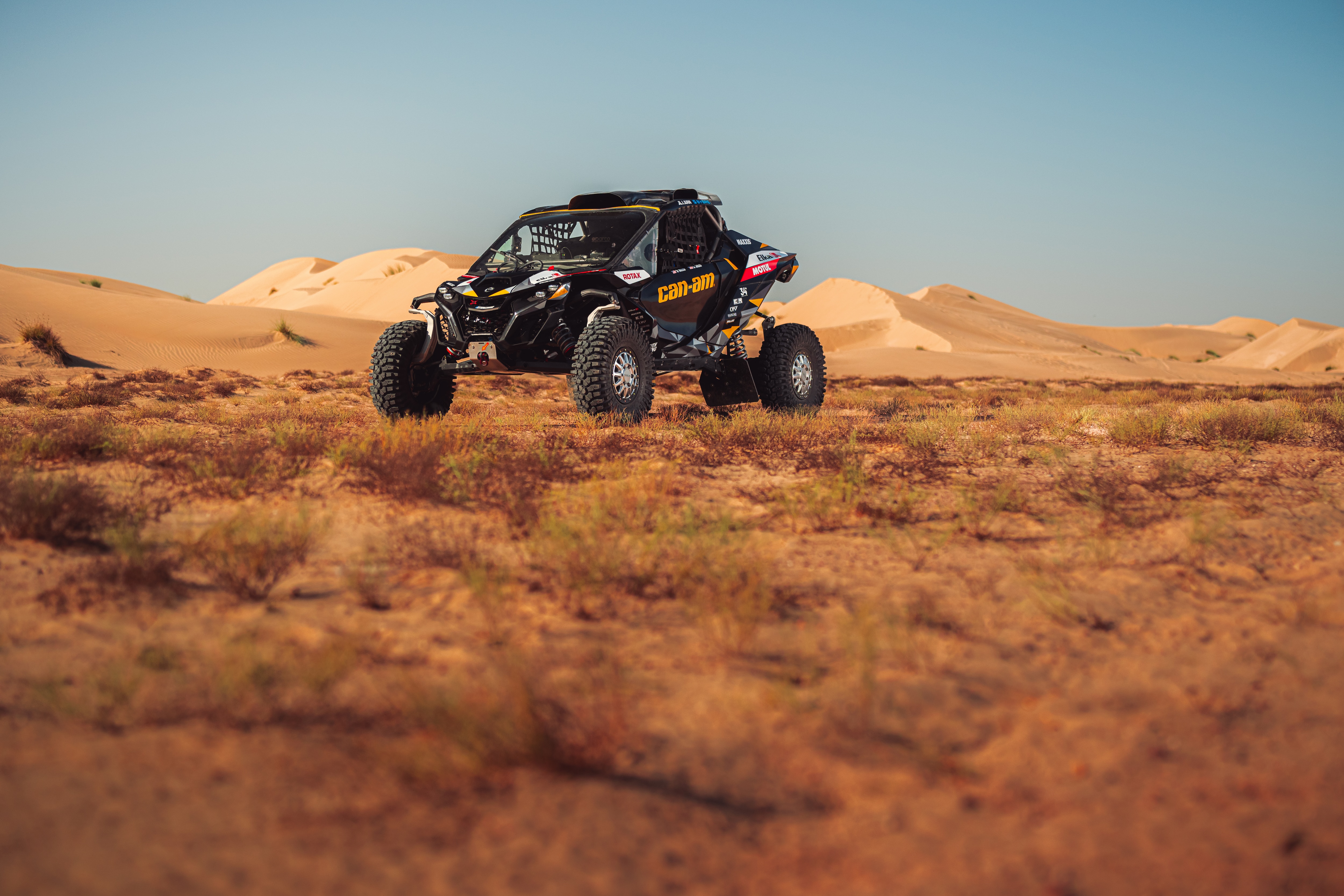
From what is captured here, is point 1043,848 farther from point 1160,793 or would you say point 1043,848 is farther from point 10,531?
point 10,531

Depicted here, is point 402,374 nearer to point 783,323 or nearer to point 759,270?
point 759,270

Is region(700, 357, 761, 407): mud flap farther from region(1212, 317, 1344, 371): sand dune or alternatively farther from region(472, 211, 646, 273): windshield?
region(1212, 317, 1344, 371): sand dune

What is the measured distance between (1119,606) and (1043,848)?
1.79 meters

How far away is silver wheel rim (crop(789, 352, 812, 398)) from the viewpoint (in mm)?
10625

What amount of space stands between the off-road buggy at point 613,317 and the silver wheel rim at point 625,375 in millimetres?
16

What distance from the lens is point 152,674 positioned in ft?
8.56

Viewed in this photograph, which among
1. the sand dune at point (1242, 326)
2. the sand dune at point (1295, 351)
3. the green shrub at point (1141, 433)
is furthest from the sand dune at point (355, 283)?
the sand dune at point (1242, 326)

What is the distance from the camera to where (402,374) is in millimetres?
8953

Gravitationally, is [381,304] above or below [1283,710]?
above

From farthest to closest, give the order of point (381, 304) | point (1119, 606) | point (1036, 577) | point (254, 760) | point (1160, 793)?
point (381, 304) < point (1036, 577) < point (1119, 606) < point (254, 760) < point (1160, 793)

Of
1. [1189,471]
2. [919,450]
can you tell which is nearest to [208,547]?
[919,450]

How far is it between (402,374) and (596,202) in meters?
2.86

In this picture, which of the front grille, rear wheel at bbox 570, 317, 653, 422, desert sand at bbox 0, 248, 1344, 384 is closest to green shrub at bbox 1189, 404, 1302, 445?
rear wheel at bbox 570, 317, 653, 422

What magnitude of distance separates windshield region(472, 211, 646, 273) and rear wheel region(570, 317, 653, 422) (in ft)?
3.50
